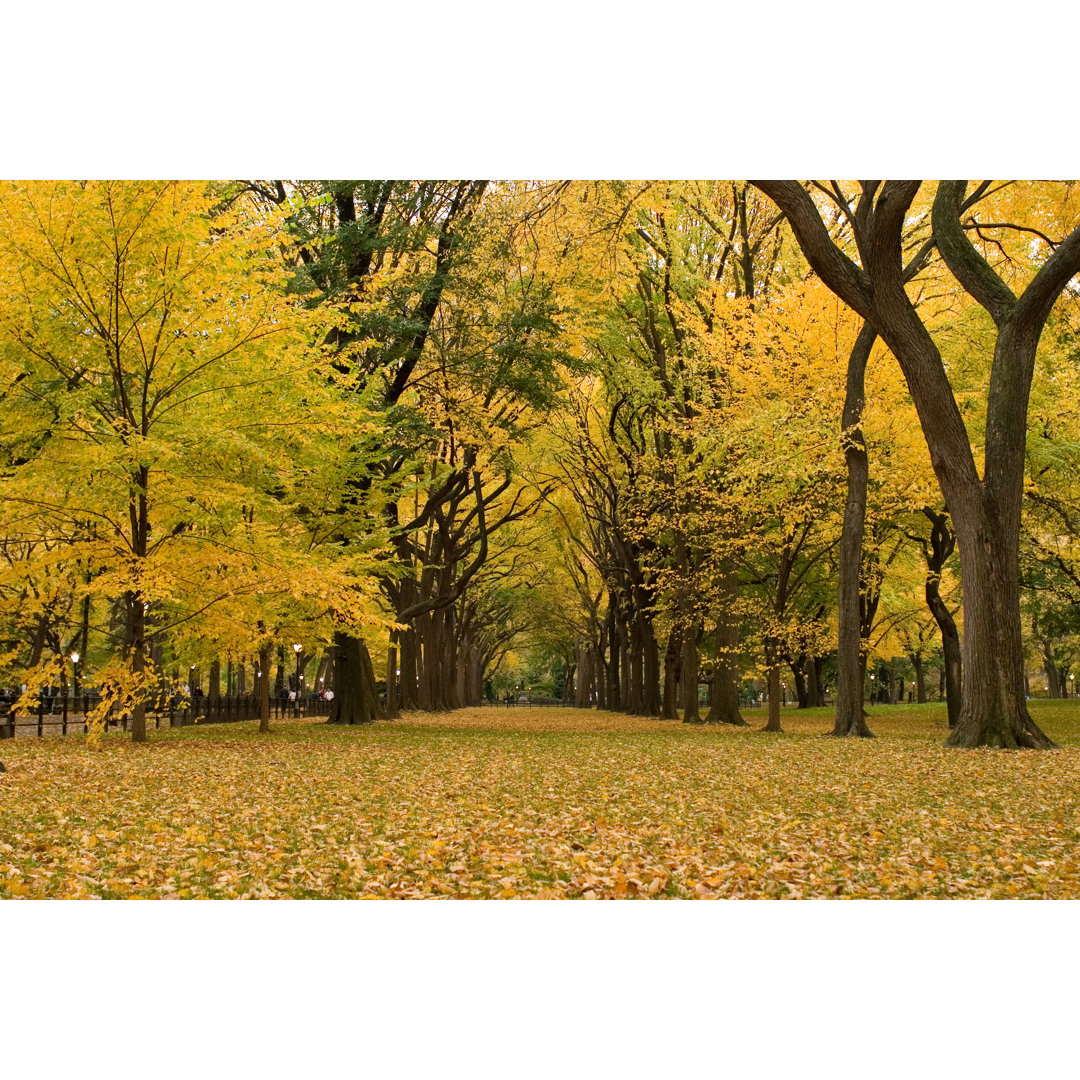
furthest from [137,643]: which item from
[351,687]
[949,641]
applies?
[949,641]

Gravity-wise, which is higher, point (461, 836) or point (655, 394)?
point (655, 394)

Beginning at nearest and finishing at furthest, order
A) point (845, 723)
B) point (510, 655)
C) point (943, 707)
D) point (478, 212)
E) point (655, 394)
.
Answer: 1. point (478, 212)
2. point (845, 723)
3. point (655, 394)
4. point (943, 707)
5. point (510, 655)

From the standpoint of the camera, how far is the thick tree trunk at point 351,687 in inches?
963

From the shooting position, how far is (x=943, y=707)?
34.6m

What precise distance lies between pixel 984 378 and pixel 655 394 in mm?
7586

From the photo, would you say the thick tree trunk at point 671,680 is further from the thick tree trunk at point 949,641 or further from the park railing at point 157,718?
the park railing at point 157,718

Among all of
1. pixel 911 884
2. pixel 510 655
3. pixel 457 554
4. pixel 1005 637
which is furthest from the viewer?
pixel 510 655

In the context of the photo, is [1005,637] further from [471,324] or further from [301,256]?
[301,256]

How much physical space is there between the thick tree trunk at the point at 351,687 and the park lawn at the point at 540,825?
10003 millimetres

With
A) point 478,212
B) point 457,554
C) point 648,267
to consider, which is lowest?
point 457,554

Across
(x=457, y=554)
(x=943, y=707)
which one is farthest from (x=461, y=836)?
(x=943, y=707)

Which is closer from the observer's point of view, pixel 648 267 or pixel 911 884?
pixel 911 884

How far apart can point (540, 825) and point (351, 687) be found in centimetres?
1744

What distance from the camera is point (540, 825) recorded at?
26.0ft
